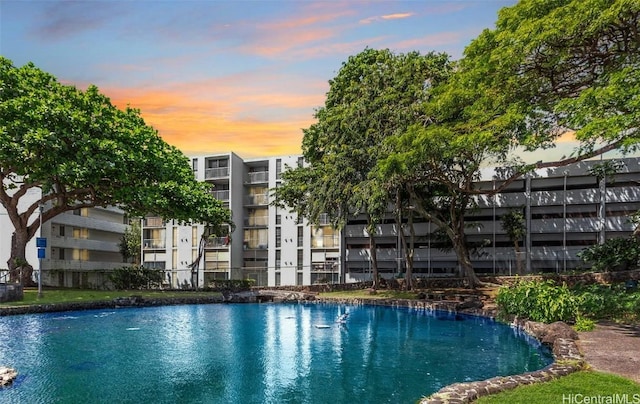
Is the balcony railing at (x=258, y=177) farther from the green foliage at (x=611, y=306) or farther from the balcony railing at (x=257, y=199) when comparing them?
the green foliage at (x=611, y=306)

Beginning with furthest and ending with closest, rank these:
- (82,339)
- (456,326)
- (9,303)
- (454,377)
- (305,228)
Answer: (305,228) < (9,303) < (456,326) < (82,339) < (454,377)

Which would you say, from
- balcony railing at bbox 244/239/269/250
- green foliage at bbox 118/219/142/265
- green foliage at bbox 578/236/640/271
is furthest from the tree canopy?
green foliage at bbox 118/219/142/265

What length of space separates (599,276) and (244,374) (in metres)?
26.6

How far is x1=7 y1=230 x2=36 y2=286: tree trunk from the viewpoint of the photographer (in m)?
31.2

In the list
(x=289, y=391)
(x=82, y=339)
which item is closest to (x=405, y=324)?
(x=289, y=391)

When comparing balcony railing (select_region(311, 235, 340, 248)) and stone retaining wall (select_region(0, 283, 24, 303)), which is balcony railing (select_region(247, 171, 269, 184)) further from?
stone retaining wall (select_region(0, 283, 24, 303))

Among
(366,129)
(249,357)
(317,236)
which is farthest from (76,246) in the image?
(249,357)

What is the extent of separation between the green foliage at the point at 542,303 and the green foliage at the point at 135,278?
97.0ft

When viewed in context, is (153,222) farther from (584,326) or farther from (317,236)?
(584,326)

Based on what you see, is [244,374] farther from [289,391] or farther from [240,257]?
[240,257]

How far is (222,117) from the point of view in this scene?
92.5 feet

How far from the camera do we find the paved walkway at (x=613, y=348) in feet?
35.9

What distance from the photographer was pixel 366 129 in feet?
98.3

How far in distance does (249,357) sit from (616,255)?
26513mm
